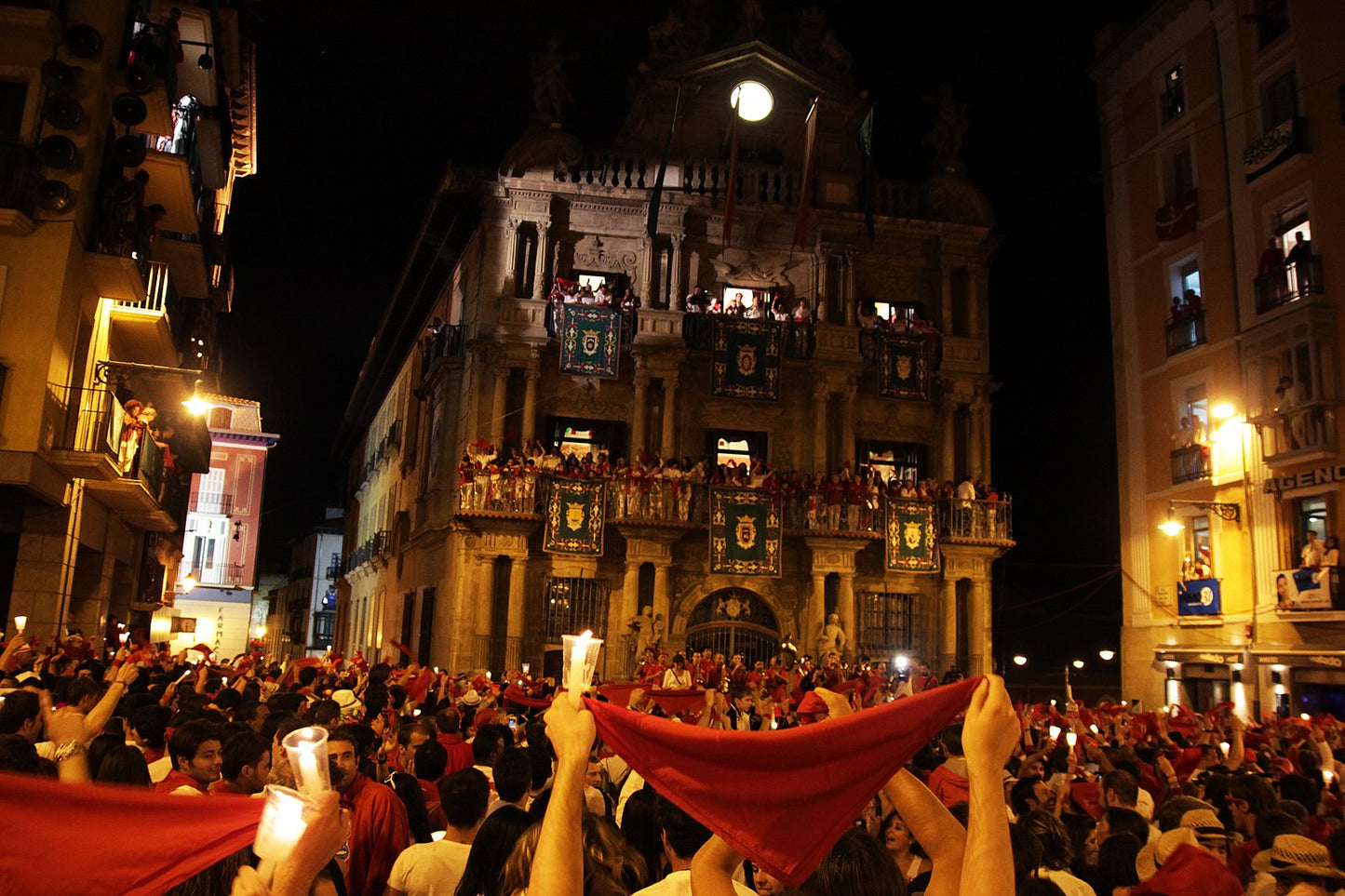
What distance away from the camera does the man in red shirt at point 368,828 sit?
19.9 ft

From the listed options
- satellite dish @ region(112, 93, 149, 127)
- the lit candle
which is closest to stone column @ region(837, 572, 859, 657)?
satellite dish @ region(112, 93, 149, 127)

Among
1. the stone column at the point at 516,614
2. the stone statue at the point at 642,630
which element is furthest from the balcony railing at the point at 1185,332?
the stone column at the point at 516,614

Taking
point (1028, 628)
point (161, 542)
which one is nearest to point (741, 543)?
point (1028, 628)

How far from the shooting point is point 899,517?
30.0 meters

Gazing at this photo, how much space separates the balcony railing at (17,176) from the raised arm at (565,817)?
17576mm

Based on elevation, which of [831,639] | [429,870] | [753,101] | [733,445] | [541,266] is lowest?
[429,870]

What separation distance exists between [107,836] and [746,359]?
2753 centimetres

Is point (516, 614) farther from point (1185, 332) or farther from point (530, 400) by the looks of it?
A: point (1185, 332)

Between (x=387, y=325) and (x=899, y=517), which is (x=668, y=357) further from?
(x=387, y=325)

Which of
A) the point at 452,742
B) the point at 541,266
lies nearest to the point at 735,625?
the point at 541,266

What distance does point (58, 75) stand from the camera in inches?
695

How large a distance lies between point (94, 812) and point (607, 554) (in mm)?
27030

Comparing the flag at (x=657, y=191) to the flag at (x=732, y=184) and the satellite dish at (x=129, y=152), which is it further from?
the satellite dish at (x=129, y=152)

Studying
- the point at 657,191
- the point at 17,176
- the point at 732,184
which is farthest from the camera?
the point at 657,191
